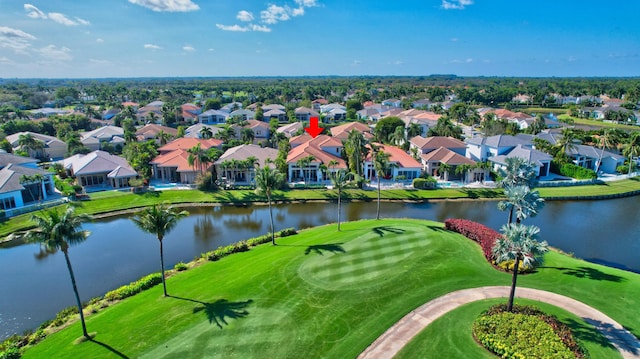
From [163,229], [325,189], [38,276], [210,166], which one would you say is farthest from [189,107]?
[163,229]

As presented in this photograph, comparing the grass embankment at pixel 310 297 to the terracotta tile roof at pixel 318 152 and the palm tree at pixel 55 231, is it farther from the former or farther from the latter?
the terracotta tile roof at pixel 318 152

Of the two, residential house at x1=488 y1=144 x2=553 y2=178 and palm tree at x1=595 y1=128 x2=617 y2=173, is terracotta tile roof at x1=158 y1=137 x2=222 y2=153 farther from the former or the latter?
palm tree at x1=595 y1=128 x2=617 y2=173

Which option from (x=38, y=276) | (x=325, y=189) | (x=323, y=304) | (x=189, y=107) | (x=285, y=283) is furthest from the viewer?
(x=189, y=107)

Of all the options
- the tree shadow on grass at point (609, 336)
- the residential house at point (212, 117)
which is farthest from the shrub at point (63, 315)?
the residential house at point (212, 117)

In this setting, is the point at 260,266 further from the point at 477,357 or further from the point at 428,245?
the point at 477,357

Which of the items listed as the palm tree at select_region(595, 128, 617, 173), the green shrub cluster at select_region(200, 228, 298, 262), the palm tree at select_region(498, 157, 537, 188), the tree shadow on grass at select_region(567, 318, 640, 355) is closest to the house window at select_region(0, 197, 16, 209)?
the green shrub cluster at select_region(200, 228, 298, 262)

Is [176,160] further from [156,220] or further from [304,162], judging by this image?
[156,220]

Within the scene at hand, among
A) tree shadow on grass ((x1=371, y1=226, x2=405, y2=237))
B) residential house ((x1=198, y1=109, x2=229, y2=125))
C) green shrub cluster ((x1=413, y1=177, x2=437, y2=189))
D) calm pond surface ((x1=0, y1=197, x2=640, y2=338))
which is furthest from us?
residential house ((x1=198, y1=109, x2=229, y2=125))
